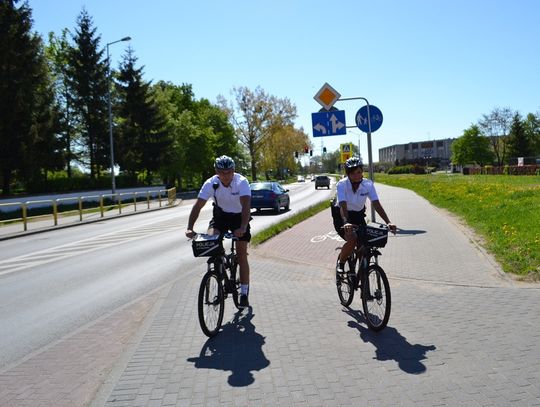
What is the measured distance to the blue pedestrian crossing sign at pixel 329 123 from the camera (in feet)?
44.1

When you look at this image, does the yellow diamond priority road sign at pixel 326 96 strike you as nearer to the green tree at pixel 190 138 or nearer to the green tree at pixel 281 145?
the green tree at pixel 190 138

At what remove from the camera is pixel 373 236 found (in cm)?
505

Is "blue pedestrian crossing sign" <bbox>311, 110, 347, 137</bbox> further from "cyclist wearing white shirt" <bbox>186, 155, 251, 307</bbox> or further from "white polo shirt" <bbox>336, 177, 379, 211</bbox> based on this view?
"cyclist wearing white shirt" <bbox>186, 155, 251, 307</bbox>

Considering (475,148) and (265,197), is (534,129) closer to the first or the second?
(475,148)

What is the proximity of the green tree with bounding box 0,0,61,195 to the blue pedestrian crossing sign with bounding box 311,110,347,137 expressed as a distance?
888 inches

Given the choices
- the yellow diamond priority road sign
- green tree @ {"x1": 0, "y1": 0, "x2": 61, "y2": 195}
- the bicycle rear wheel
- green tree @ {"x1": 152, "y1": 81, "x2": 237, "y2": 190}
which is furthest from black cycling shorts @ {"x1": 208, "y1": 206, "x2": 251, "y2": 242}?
green tree @ {"x1": 152, "y1": 81, "x2": 237, "y2": 190}

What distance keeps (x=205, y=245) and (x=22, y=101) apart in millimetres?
29790

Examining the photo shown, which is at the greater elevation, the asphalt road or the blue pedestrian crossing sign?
the blue pedestrian crossing sign

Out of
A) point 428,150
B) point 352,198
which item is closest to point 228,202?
point 352,198

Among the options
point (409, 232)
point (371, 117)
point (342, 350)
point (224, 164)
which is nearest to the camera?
point (342, 350)

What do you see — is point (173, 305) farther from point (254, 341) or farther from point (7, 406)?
point (7, 406)

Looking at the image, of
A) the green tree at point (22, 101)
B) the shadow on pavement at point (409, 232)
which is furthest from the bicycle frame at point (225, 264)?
the green tree at point (22, 101)

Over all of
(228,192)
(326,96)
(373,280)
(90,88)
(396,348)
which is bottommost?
(396,348)

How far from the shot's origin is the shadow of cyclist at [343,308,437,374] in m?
3.95
